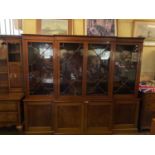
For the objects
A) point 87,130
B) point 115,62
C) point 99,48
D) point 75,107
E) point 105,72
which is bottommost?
point 87,130

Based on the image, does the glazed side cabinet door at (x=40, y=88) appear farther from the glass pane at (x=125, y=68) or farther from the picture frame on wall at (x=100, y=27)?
the glass pane at (x=125, y=68)

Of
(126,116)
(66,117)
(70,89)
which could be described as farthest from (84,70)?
(126,116)

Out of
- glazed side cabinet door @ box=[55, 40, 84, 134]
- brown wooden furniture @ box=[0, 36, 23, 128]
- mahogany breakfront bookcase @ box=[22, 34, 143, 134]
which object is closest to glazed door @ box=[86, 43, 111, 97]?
mahogany breakfront bookcase @ box=[22, 34, 143, 134]

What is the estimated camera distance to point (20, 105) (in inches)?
100

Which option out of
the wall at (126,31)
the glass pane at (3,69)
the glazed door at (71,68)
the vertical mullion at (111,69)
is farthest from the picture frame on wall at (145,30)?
the glass pane at (3,69)

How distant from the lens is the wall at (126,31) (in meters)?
2.83

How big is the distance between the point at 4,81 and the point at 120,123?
2.18m

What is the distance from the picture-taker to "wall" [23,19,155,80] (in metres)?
2.83

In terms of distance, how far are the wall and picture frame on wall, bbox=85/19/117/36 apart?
0.09m

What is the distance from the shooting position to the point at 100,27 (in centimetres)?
287

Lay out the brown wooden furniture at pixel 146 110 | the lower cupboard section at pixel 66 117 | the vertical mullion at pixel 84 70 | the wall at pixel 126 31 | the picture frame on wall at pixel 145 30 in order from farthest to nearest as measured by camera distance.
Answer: the picture frame on wall at pixel 145 30
the wall at pixel 126 31
the brown wooden furniture at pixel 146 110
the lower cupboard section at pixel 66 117
the vertical mullion at pixel 84 70

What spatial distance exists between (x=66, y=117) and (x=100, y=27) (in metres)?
1.71

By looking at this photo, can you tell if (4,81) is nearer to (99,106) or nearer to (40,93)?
(40,93)
